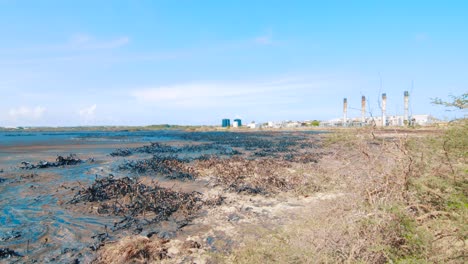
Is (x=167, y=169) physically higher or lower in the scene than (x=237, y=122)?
lower

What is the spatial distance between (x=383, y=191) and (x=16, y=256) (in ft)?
20.8

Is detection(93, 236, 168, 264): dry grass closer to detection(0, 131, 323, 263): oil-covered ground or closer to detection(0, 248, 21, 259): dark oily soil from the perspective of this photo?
detection(0, 131, 323, 263): oil-covered ground

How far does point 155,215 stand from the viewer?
7340mm

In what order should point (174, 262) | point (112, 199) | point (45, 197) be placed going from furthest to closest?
point (45, 197) < point (112, 199) < point (174, 262)

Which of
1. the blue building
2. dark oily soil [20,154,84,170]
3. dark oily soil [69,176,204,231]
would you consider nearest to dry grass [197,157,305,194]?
dark oily soil [69,176,204,231]

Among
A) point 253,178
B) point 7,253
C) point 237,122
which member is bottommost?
point 7,253

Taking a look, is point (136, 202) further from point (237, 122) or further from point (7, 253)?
point (237, 122)

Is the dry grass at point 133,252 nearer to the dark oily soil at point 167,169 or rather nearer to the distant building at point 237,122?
the dark oily soil at point 167,169

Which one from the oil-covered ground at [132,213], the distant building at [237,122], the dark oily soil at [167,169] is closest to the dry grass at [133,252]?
the oil-covered ground at [132,213]

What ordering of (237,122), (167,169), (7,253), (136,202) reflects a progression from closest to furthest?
(7,253)
(136,202)
(167,169)
(237,122)

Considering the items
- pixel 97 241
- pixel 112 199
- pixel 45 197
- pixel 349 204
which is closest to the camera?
pixel 349 204

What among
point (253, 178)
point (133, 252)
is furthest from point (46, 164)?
point (133, 252)

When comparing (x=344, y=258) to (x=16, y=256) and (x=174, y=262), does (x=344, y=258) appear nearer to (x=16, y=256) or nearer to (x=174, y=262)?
(x=174, y=262)

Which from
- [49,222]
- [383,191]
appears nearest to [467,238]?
[383,191]
